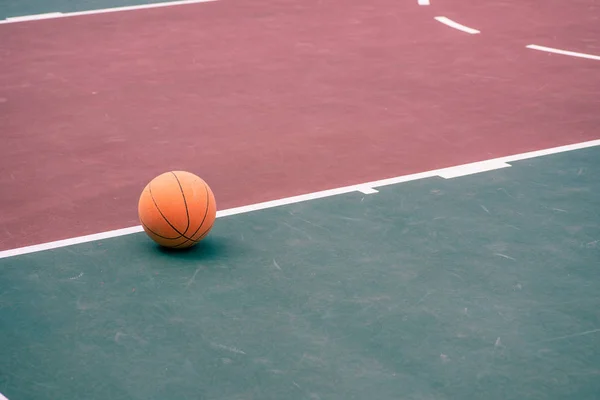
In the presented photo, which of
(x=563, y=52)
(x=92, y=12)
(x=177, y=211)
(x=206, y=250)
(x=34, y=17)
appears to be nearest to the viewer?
(x=177, y=211)

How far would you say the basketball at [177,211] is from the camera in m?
9.10

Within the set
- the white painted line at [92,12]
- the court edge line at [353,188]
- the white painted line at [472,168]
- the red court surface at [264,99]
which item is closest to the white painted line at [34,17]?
the white painted line at [92,12]

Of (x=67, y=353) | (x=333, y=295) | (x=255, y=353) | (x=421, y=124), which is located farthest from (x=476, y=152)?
(x=67, y=353)

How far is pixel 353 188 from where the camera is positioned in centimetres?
1087

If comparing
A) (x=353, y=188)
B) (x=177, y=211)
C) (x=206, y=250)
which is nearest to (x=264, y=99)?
(x=353, y=188)

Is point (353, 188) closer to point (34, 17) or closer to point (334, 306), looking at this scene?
point (334, 306)

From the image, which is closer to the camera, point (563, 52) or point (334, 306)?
point (334, 306)

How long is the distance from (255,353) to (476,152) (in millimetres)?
5436

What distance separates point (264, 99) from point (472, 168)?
143 inches

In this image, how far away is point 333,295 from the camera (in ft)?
27.6

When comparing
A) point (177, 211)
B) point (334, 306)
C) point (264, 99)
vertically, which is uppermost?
point (177, 211)

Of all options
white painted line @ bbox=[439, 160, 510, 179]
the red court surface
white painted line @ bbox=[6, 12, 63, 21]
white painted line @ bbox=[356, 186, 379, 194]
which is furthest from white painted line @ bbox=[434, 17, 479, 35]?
white painted line @ bbox=[6, 12, 63, 21]

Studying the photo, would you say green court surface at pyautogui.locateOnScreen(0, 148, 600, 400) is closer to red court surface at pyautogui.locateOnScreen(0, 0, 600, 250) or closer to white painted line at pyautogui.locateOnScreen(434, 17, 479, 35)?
red court surface at pyautogui.locateOnScreen(0, 0, 600, 250)

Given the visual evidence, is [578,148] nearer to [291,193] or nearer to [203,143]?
[291,193]
